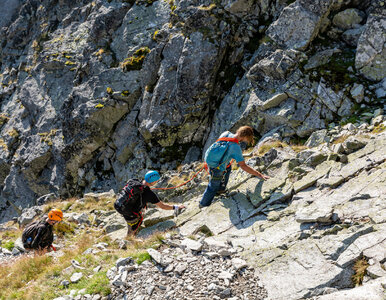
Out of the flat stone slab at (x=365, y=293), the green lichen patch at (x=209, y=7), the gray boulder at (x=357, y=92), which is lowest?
the flat stone slab at (x=365, y=293)

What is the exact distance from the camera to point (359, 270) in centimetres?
592

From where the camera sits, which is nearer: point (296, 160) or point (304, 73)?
point (296, 160)

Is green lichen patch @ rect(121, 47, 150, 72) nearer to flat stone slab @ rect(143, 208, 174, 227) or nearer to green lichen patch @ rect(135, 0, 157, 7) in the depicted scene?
green lichen patch @ rect(135, 0, 157, 7)

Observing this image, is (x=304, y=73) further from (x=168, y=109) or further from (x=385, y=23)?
(x=168, y=109)

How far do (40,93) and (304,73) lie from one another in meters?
30.6

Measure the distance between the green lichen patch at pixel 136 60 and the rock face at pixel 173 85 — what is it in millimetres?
105

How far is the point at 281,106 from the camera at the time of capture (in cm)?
1775

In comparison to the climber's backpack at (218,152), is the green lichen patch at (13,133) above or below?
below

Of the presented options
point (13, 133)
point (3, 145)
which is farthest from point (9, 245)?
point (3, 145)

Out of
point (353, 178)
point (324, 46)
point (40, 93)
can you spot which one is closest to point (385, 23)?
point (324, 46)

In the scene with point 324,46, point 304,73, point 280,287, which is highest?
point 324,46

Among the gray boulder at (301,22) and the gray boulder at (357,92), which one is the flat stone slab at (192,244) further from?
the gray boulder at (301,22)

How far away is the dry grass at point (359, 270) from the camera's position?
5.82 meters

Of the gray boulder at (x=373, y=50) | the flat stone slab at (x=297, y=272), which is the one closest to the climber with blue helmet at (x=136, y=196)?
the flat stone slab at (x=297, y=272)
